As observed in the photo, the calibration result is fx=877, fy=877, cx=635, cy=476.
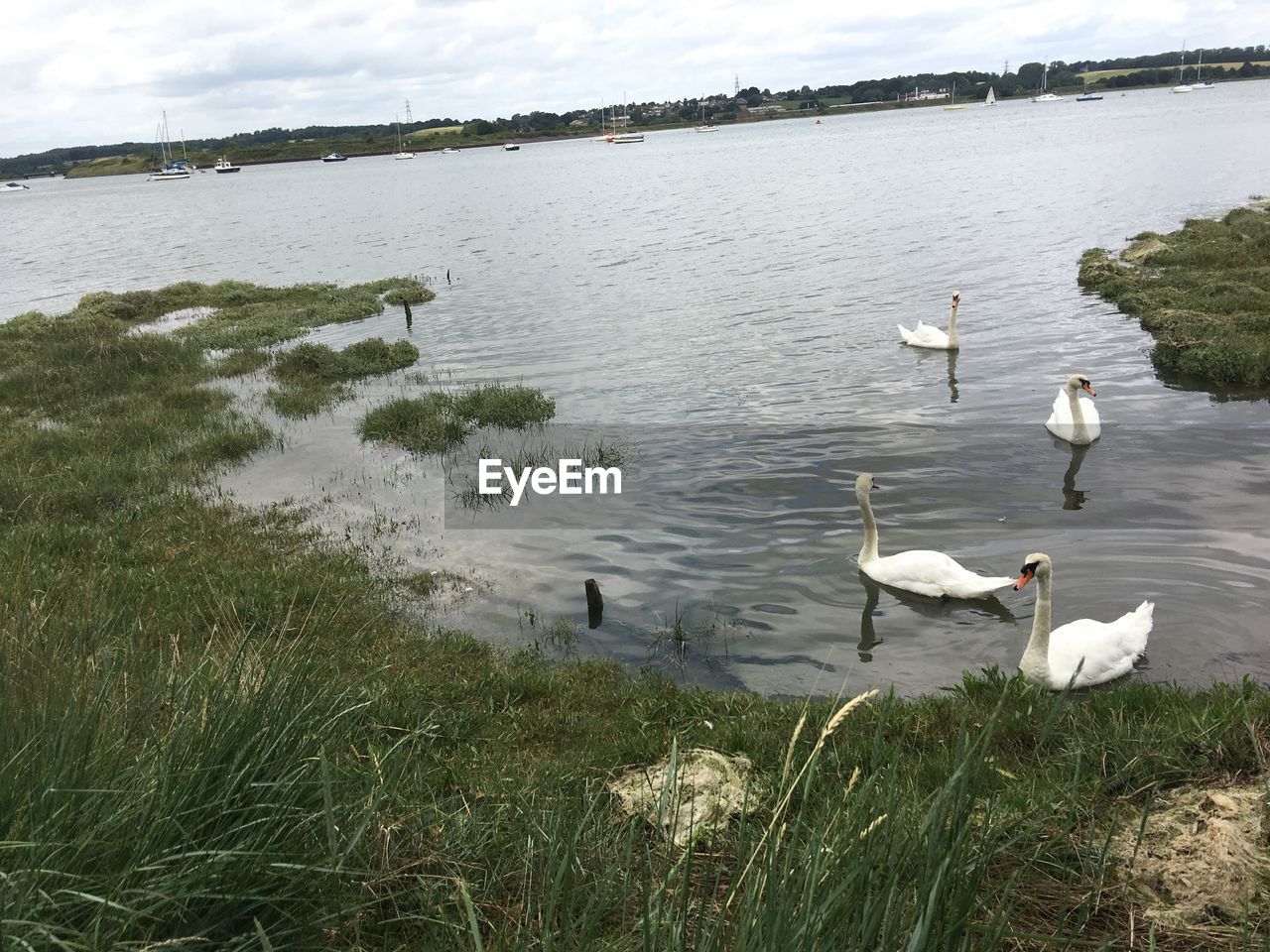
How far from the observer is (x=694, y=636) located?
10.3m

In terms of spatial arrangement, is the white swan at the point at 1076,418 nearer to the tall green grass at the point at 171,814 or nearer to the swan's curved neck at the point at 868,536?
the swan's curved neck at the point at 868,536

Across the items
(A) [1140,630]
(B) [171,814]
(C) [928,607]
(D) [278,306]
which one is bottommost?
(C) [928,607]

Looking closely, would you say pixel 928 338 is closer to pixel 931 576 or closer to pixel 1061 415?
pixel 1061 415

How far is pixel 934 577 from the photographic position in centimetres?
1070

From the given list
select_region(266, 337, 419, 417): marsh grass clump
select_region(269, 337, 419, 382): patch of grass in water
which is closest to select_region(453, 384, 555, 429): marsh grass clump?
select_region(266, 337, 419, 417): marsh grass clump

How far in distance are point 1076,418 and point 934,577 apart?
20.9ft

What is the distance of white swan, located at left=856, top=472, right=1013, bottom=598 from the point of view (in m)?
10.5

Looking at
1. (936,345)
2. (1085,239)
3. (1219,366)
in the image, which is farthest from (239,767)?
(1085,239)

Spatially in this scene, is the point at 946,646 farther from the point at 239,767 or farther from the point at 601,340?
the point at 601,340

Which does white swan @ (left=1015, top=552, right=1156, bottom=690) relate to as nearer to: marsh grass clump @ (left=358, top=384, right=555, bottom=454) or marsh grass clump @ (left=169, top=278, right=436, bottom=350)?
marsh grass clump @ (left=358, top=384, right=555, bottom=454)

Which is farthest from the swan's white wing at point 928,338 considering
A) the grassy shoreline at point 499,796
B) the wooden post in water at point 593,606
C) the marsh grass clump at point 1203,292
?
the grassy shoreline at point 499,796

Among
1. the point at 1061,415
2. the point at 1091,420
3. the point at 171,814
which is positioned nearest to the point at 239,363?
the point at 1061,415

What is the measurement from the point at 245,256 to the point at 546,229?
19773mm

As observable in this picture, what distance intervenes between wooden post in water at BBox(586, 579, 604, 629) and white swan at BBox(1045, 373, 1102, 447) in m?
9.28
